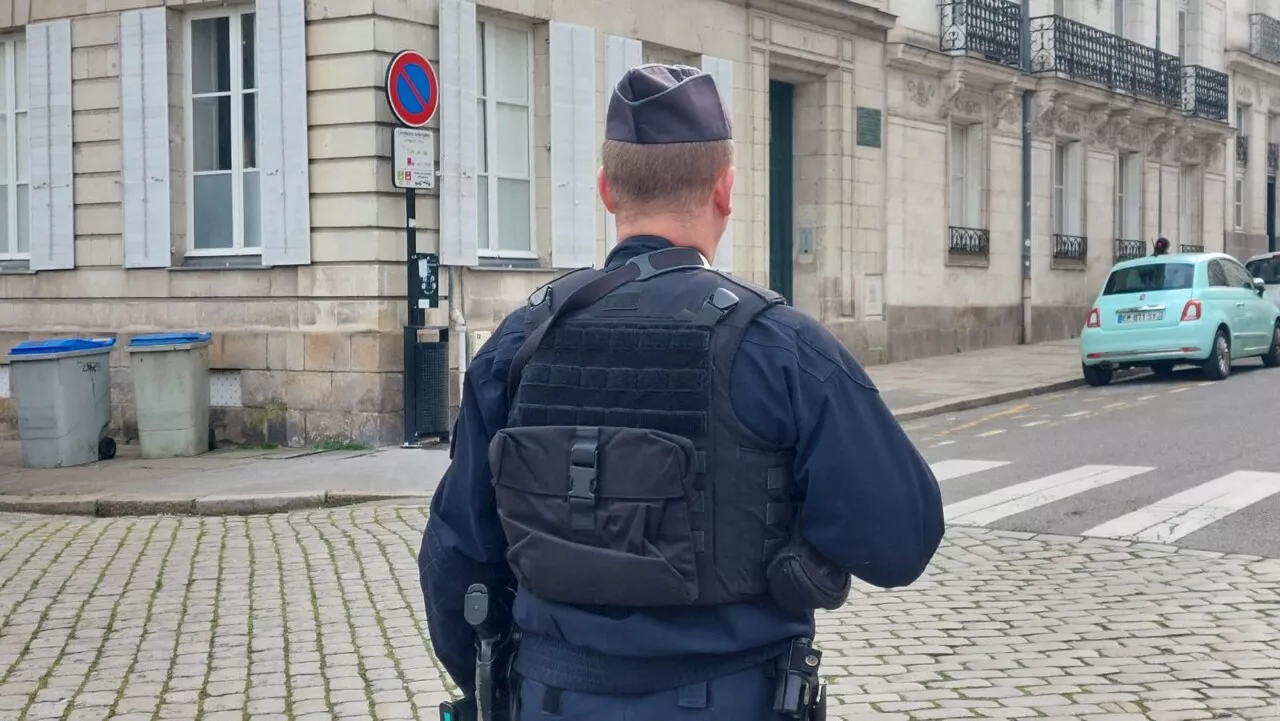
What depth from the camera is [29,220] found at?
1548cm

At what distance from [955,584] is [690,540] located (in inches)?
209

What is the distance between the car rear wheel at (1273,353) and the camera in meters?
20.2

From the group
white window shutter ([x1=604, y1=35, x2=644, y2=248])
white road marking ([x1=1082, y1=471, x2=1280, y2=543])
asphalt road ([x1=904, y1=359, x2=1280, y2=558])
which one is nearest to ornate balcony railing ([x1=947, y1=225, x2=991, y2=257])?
asphalt road ([x1=904, y1=359, x2=1280, y2=558])

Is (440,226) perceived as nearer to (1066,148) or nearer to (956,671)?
(956,671)

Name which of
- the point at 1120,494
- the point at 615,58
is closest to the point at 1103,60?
the point at 615,58

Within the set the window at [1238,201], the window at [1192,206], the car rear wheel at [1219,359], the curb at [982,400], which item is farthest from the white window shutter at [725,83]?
the window at [1238,201]

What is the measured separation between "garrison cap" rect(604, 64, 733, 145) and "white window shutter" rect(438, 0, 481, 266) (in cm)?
1141

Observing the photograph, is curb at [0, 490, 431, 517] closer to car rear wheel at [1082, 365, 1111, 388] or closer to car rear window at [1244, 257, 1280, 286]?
car rear wheel at [1082, 365, 1111, 388]

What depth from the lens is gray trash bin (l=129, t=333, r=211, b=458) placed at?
1294 centimetres

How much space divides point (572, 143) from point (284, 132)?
296 cm

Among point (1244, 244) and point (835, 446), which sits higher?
point (1244, 244)

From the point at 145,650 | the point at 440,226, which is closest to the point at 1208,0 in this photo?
the point at 440,226

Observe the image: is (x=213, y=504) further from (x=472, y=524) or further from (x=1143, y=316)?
(x=1143, y=316)

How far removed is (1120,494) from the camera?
997 cm
